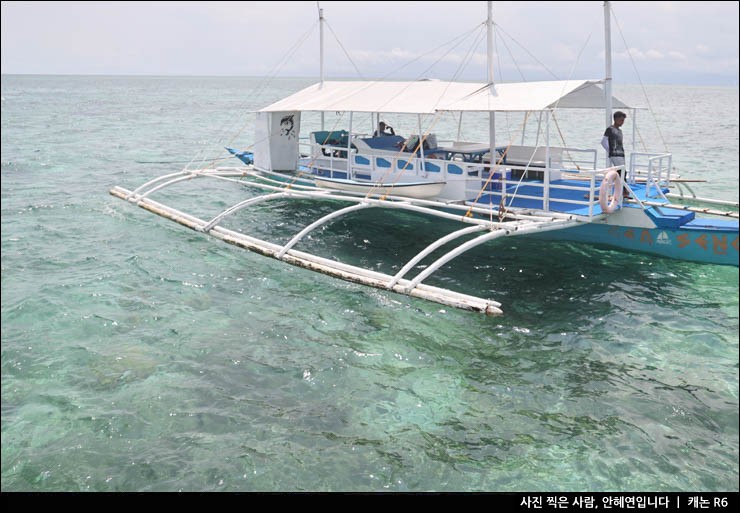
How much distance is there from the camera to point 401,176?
1705cm

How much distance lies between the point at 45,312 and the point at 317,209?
34.3ft

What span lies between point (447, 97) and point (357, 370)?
A: 29.2 ft

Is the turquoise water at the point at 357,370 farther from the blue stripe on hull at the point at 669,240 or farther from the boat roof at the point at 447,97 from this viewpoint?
the boat roof at the point at 447,97

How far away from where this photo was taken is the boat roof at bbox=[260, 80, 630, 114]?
1405 centimetres

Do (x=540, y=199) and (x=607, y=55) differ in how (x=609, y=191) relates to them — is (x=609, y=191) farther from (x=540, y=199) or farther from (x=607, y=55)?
(x=607, y=55)

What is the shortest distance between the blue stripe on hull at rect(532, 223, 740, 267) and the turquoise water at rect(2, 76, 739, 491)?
0.65 m

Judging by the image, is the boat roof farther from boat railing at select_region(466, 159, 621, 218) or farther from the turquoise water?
the turquoise water

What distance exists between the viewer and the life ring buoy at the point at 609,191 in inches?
481

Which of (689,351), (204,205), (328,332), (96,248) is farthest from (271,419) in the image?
(204,205)

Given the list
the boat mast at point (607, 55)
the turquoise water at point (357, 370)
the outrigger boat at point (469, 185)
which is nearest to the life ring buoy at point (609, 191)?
the outrigger boat at point (469, 185)

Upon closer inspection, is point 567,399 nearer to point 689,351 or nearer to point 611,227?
point 689,351

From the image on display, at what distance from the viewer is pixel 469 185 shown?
1566 centimetres

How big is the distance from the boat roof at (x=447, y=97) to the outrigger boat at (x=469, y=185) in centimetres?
5

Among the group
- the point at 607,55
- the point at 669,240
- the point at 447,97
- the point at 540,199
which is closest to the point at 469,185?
the point at 540,199
